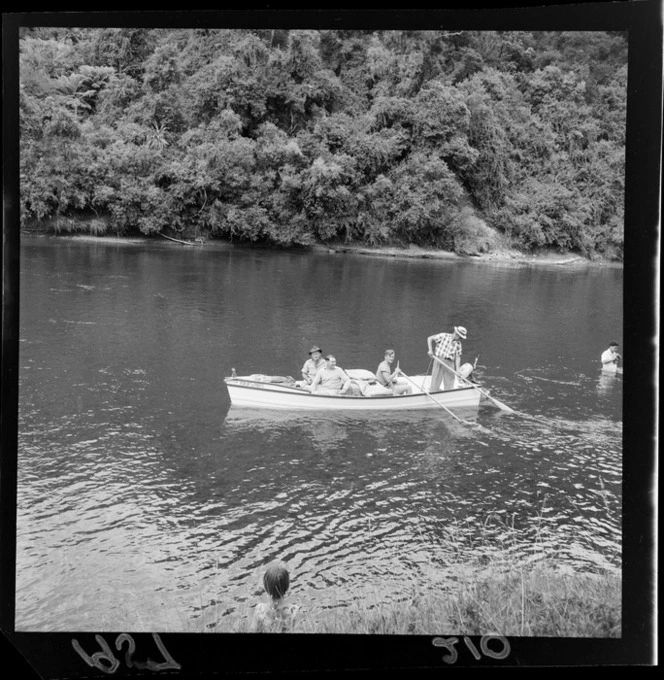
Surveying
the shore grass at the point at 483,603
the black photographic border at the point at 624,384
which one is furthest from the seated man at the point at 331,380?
the black photographic border at the point at 624,384

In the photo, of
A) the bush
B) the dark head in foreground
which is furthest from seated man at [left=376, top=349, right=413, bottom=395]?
the dark head in foreground

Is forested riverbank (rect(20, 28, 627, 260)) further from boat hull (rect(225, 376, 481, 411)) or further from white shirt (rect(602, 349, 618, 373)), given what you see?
boat hull (rect(225, 376, 481, 411))

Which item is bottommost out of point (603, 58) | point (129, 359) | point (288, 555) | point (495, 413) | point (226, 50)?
point (288, 555)

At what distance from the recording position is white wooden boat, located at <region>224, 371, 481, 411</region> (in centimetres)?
798

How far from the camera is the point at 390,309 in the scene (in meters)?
9.45

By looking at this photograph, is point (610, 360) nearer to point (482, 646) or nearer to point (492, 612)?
point (492, 612)

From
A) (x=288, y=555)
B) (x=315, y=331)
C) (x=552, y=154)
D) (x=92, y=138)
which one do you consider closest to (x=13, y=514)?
(x=288, y=555)

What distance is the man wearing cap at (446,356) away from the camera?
811 cm

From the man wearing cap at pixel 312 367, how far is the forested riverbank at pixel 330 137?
1353 millimetres

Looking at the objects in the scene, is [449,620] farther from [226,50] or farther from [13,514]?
[226,50]

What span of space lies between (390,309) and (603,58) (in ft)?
17.7

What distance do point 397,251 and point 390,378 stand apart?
180 centimetres

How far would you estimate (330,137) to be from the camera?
7.46m

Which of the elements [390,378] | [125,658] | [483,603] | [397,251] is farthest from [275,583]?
[397,251]
